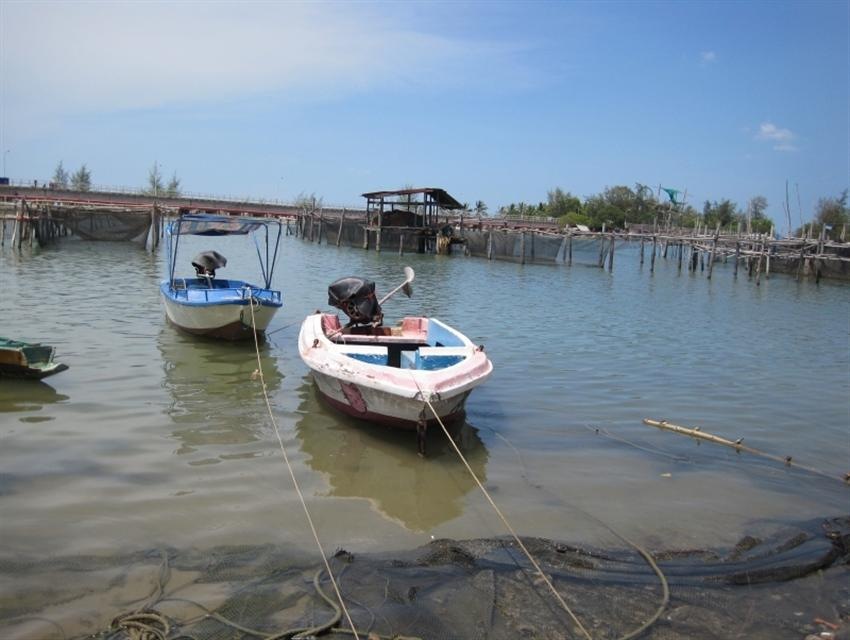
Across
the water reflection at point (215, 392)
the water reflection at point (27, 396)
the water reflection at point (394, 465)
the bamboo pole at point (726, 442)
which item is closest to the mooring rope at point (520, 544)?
the water reflection at point (394, 465)

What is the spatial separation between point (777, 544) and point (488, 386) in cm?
489

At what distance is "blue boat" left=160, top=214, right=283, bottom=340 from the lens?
11039mm

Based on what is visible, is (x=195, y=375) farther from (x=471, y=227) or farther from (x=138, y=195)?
(x=138, y=195)

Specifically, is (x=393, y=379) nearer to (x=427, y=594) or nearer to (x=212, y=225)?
(x=427, y=594)

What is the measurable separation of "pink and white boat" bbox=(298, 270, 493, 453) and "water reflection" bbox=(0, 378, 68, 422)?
Result: 2825 millimetres

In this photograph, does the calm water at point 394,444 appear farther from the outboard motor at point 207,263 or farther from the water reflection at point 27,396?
the outboard motor at point 207,263

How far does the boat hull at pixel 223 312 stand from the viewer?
11.0 m

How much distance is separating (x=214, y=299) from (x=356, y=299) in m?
3.34

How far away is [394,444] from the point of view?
23.5 feet

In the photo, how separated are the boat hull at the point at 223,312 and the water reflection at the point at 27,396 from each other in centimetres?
312

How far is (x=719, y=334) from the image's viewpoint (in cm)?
1595

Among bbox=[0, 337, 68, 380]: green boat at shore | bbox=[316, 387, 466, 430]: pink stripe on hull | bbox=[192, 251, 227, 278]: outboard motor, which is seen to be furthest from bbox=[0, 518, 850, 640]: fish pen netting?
bbox=[192, 251, 227, 278]: outboard motor

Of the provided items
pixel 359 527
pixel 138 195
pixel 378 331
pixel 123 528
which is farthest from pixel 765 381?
pixel 138 195

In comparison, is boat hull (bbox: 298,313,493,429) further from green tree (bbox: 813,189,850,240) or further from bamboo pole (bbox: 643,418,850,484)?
green tree (bbox: 813,189,850,240)
